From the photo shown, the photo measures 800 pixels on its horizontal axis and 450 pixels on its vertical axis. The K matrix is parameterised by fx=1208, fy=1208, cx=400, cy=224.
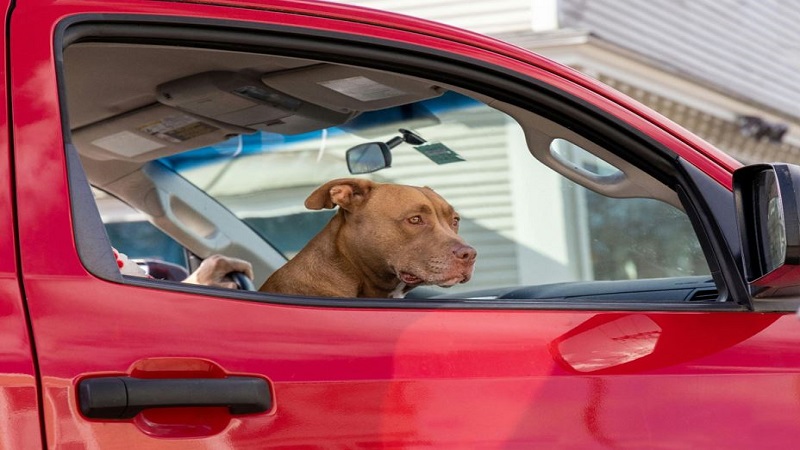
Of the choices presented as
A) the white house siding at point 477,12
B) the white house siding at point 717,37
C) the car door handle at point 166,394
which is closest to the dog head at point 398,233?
the car door handle at point 166,394

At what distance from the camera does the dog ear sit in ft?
10.9

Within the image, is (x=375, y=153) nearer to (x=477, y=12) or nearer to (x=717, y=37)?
(x=477, y=12)

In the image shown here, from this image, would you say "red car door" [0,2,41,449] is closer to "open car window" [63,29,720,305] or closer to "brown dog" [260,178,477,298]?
"open car window" [63,29,720,305]

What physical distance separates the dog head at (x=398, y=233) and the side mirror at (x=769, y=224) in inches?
44.6

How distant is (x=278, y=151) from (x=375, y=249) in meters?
0.77

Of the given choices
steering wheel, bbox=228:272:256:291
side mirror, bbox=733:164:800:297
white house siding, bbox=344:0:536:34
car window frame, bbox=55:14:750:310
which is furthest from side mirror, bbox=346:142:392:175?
white house siding, bbox=344:0:536:34

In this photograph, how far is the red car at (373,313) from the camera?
1.85m

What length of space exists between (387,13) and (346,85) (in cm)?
51

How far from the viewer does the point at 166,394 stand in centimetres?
186

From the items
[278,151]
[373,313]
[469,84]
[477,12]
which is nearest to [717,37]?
[477,12]

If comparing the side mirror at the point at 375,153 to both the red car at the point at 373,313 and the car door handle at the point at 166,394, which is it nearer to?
the red car at the point at 373,313

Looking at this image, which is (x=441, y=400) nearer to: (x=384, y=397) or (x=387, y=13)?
(x=384, y=397)

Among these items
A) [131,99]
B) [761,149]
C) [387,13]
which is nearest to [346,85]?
[387,13]

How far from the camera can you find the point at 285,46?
7.25ft
